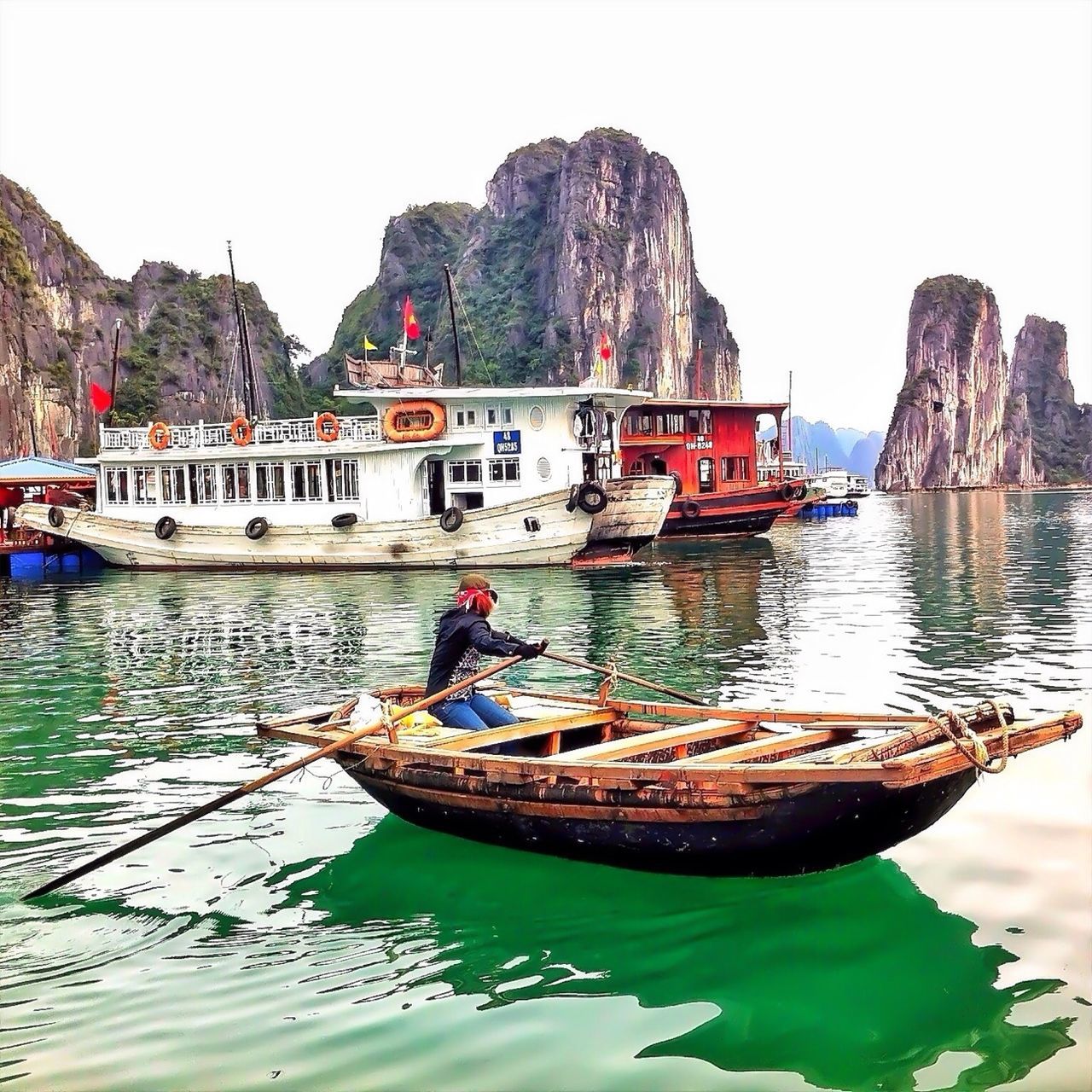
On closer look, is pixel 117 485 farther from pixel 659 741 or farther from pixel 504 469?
pixel 659 741

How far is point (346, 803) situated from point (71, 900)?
251cm

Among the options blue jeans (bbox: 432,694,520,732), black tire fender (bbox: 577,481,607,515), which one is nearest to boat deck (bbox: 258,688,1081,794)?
blue jeans (bbox: 432,694,520,732)

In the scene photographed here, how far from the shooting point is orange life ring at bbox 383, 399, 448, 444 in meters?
32.5

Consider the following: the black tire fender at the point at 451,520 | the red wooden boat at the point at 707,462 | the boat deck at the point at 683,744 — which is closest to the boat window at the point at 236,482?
the black tire fender at the point at 451,520

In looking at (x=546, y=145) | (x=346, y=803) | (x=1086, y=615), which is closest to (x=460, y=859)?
(x=346, y=803)

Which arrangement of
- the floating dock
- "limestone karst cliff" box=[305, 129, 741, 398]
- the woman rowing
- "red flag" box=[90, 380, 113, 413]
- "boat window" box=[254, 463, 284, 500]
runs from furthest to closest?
"limestone karst cliff" box=[305, 129, 741, 398], the floating dock, "red flag" box=[90, 380, 113, 413], "boat window" box=[254, 463, 284, 500], the woman rowing

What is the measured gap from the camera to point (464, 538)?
31531mm

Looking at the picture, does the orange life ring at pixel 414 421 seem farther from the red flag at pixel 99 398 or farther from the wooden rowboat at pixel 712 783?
the wooden rowboat at pixel 712 783

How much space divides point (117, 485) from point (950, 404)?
6783 inches

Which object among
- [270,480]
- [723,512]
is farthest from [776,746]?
[723,512]

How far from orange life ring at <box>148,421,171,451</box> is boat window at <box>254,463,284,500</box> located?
387 centimetres

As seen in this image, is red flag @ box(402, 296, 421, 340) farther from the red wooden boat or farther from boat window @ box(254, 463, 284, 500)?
the red wooden boat

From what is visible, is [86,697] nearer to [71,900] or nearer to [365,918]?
[71,900]

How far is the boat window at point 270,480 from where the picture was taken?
34875 mm
